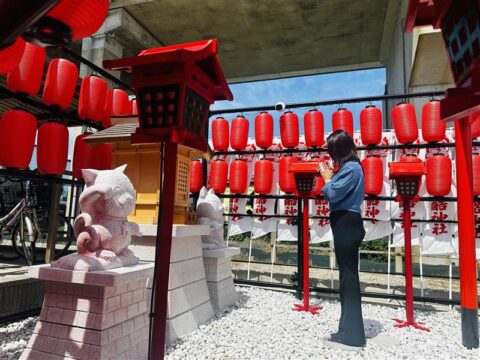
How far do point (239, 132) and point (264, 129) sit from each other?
0.57 m

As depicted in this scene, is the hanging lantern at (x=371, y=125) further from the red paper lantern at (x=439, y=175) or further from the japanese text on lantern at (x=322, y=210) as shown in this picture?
the japanese text on lantern at (x=322, y=210)

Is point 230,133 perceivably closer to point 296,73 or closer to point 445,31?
point 445,31

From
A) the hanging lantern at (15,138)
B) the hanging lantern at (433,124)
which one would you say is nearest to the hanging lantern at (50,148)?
the hanging lantern at (15,138)

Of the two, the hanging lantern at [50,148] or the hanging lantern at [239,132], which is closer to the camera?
the hanging lantern at [50,148]

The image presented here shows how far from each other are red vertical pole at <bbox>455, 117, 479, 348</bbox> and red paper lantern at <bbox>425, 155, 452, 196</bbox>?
5.10 feet

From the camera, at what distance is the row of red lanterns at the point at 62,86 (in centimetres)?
453

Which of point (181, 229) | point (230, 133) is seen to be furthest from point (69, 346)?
point (230, 133)

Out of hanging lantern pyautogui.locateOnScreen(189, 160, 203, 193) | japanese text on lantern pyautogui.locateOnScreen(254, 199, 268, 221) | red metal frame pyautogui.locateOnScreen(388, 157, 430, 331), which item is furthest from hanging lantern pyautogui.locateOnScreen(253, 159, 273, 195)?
red metal frame pyautogui.locateOnScreen(388, 157, 430, 331)

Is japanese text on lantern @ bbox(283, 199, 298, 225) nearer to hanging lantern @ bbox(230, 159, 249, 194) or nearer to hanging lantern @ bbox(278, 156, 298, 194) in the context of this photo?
hanging lantern @ bbox(278, 156, 298, 194)

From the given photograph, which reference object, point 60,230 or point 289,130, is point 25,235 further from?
point 289,130

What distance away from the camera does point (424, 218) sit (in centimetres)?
616

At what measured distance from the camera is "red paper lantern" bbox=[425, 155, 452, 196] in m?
5.57

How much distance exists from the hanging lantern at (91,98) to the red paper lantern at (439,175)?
19.8ft

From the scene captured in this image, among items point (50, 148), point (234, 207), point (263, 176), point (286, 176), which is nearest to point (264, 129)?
point (263, 176)
